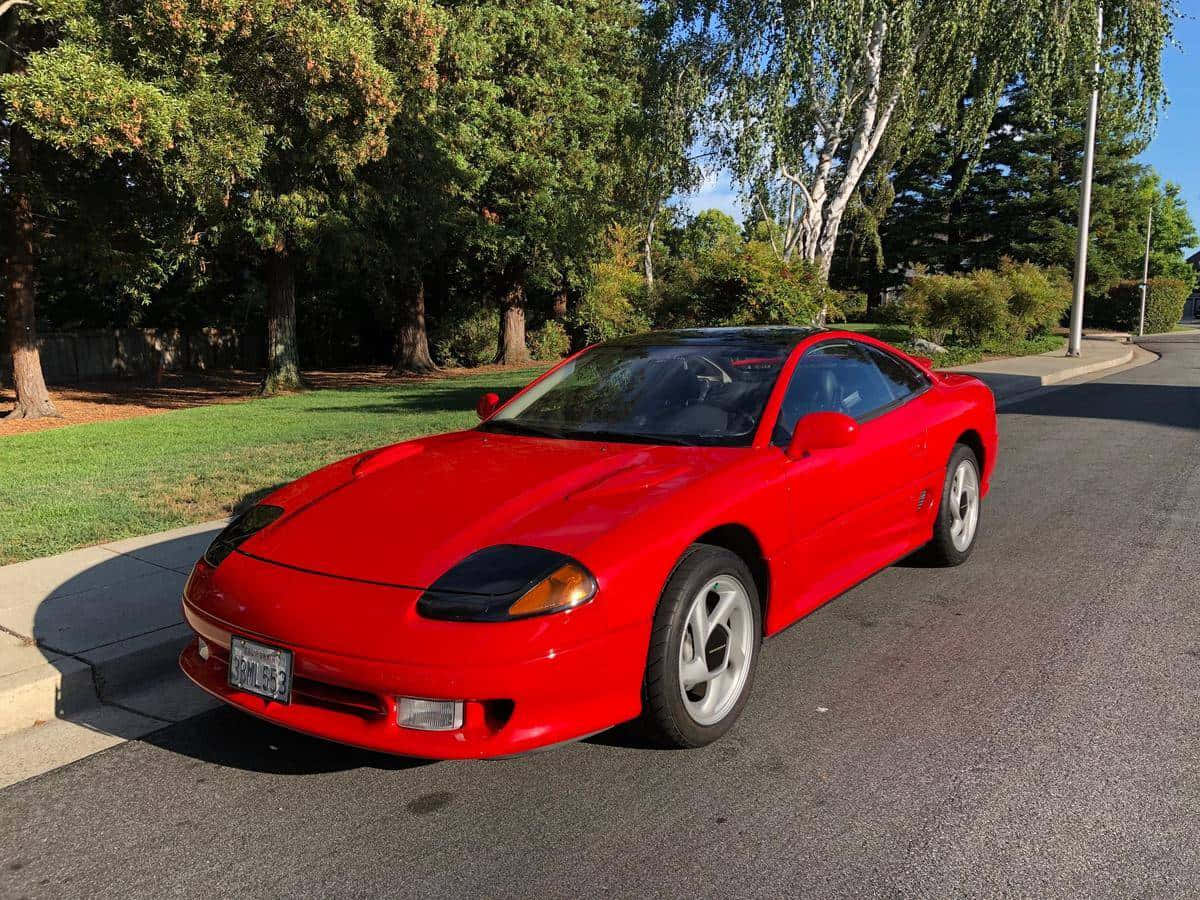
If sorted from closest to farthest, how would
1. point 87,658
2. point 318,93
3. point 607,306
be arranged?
point 87,658 < point 318,93 < point 607,306

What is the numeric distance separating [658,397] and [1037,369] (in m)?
17.1

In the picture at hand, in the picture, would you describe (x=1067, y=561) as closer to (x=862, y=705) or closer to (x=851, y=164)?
(x=862, y=705)

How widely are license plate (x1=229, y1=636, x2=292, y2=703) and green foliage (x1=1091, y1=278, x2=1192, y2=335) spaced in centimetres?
5357

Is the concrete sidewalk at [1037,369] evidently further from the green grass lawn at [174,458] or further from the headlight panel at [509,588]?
the headlight panel at [509,588]

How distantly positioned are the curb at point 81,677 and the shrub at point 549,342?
80.8ft

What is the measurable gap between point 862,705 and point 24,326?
1521 cm

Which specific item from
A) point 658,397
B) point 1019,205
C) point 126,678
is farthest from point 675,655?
point 1019,205

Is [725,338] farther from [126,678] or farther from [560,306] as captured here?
[560,306]

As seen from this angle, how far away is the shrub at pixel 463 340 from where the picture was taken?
27.6 m

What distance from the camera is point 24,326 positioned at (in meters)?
14.5

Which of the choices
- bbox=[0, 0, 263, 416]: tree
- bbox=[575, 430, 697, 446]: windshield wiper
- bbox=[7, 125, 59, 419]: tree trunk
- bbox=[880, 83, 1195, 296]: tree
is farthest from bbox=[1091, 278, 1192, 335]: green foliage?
bbox=[575, 430, 697, 446]: windshield wiper

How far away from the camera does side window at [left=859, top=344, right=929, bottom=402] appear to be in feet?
16.0

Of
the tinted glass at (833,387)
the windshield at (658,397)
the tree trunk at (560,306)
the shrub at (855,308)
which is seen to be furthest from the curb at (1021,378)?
the shrub at (855,308)

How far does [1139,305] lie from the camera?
156ft
